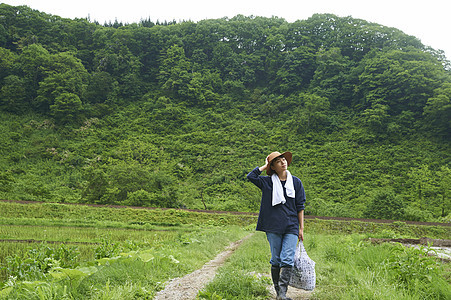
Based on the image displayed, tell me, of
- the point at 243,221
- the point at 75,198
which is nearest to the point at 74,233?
the point at 243,221

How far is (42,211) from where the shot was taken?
66.1 ft

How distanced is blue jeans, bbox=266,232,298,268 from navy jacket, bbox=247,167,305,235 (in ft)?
0.29

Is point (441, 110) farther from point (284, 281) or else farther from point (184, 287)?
point (184, 287)

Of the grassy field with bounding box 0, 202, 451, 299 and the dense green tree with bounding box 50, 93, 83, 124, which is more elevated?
the dense green tree with bounding box 50, 93, 83, 124

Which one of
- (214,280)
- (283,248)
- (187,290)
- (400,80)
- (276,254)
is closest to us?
(283,248)

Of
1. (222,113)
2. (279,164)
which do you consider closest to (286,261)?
(279,164)

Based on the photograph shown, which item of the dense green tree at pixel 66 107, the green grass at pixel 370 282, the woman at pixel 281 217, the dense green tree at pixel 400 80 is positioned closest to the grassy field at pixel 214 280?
the green grass at pixel 370 282

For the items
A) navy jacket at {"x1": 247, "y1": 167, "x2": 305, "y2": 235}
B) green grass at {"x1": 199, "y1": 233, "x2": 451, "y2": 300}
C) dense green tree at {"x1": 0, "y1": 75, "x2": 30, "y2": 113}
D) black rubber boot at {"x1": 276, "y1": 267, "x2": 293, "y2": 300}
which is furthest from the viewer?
dense green tree at {"x1": 0, "y1": 75, "x2": 30, "y2": 113}

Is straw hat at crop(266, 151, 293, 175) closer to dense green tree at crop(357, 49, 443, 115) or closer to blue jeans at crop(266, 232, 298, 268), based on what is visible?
blue jeans at crop(266, 232, 298, 268)

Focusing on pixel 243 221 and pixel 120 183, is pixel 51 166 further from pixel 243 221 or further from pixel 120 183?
pixel 243 221

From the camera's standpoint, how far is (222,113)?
59500 mm

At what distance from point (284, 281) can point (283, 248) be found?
1.28 ft

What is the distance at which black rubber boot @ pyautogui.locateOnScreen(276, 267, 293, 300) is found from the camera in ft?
12.3

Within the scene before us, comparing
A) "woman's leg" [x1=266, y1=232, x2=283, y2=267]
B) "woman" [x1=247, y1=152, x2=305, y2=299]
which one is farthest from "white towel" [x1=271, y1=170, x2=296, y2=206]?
"woman's leg" [x1=266, y1=232, x2=283, y2=267]
